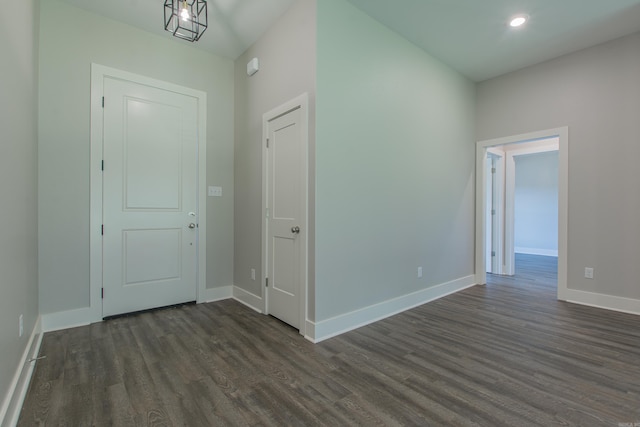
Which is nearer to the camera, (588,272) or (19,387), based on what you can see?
(19,387)

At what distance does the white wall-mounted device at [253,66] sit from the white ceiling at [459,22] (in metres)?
0.26

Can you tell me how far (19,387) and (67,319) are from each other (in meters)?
1.27

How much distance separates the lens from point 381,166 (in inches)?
125

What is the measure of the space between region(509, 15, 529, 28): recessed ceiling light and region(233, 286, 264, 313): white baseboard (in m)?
3.97

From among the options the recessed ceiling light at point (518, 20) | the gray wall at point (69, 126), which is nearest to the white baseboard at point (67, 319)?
the gray wall at point (69, 126)

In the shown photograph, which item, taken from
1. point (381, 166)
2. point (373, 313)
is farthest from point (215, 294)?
point (381, 166)

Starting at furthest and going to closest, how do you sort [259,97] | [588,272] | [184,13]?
[588,272] → [259,97] → [184,13]

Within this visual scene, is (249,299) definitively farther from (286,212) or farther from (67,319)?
(67,319)

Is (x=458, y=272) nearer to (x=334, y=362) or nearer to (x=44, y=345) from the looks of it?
(x=334, y=362)

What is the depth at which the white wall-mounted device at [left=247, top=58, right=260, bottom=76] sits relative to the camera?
11.0 feet

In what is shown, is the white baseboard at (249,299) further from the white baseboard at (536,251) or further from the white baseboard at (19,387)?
the white baseboard at (536,251)

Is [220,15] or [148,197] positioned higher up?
[220,15]

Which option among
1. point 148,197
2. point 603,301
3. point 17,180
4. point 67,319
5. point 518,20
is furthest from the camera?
point 603,301

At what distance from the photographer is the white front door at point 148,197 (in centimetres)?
305
